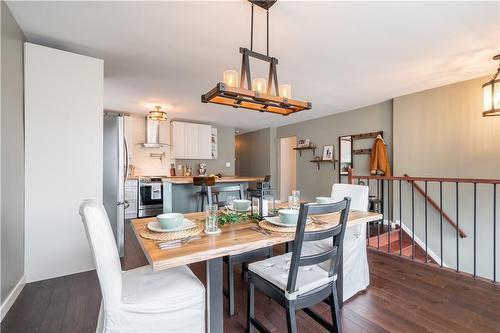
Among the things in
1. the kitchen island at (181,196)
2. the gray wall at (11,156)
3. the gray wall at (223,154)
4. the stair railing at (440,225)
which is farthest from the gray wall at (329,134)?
the gray wall at (11,156)

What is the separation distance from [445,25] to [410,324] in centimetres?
244

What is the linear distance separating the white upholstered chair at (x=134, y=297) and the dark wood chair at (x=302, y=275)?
39 cm

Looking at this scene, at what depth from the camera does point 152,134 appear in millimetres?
5711

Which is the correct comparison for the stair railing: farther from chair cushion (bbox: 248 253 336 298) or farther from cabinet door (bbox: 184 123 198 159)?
cabinet door (bbox: 184 123 198 159)

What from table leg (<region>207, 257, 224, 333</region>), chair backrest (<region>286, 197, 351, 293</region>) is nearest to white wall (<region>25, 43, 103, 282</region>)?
table leg (<region>207, 257, 224, 333</region>)

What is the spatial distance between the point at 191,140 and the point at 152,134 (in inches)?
36.7

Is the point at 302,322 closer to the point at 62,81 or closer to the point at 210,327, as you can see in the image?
the point at 210,327

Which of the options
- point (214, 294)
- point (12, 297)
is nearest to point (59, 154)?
point (12, 297)

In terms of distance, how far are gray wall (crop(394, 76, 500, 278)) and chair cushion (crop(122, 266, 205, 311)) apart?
3959 millimetres

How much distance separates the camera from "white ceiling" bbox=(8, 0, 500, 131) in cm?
187

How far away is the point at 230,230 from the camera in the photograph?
58.2 inches

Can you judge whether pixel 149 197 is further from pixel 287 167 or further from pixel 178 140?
pixel 287 167

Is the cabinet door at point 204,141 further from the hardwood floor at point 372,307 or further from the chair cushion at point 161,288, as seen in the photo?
the chair cushion at point 161,288

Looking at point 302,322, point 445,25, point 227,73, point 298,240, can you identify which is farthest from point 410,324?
point 445,25
